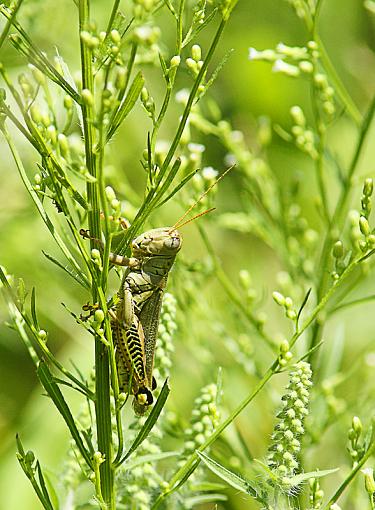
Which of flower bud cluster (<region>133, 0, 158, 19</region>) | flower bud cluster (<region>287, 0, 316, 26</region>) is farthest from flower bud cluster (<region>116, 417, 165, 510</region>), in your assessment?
flower bud cluster (<region>287, 0, 316, 26</region>)

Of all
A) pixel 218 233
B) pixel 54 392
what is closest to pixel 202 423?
pixel 54 392

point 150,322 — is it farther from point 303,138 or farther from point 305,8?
point 305,8

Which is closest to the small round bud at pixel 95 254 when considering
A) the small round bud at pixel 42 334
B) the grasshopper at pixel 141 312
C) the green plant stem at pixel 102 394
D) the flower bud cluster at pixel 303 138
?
the green plant stem at pixel 102 394

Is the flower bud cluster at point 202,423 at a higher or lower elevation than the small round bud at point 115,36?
lower

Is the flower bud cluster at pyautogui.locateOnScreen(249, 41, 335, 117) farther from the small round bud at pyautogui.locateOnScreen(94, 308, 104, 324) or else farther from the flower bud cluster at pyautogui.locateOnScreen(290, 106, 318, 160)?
the small round bud at pyautogui.locateOnScreen(94, 308, 104, 324)

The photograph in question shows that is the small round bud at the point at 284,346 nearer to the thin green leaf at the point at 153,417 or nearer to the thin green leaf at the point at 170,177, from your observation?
the thin green leaf at the point at 153,417

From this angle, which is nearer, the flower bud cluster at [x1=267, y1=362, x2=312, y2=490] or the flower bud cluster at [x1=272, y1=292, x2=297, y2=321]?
the flower bud cluster at [x1=267, y1=362, x2=312, y2=490]
